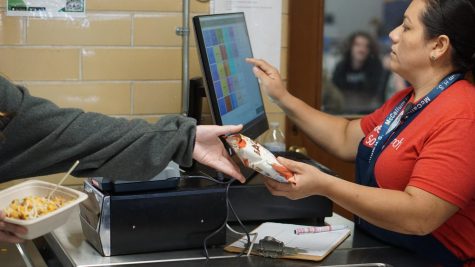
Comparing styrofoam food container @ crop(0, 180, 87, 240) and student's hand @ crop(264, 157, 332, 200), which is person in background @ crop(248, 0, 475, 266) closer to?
student's hand @ crop(264, 157, 332, 200)

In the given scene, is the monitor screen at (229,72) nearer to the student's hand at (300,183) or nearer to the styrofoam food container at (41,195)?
the student's hand at (300,183)

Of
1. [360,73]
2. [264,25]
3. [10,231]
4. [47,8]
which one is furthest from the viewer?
[360,73]

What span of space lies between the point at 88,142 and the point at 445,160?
829 mm

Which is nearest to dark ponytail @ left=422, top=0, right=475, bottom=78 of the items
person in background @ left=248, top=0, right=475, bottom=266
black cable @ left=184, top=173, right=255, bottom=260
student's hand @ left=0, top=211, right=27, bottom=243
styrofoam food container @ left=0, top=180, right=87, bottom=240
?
person in background @ left=248, top=0, right=475, bottom=266

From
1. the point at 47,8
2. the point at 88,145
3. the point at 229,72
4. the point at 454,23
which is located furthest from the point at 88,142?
the point at 454,23

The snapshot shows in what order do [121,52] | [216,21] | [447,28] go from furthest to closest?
[121,52] → [216,21] → [447,28]

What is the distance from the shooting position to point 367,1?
297 inches

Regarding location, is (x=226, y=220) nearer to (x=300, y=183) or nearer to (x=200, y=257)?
(x=200, y=257)

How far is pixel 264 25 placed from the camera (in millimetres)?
2531

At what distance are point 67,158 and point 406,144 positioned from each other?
2.71ft

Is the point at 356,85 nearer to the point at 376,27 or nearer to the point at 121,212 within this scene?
the point at 376,27

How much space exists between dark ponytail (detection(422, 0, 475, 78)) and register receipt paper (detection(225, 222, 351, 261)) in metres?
0.56

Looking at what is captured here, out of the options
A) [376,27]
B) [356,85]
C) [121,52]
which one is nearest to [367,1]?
[376,27]

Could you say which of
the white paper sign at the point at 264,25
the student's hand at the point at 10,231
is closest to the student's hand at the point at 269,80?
the white paper sign at the point at 264,25
